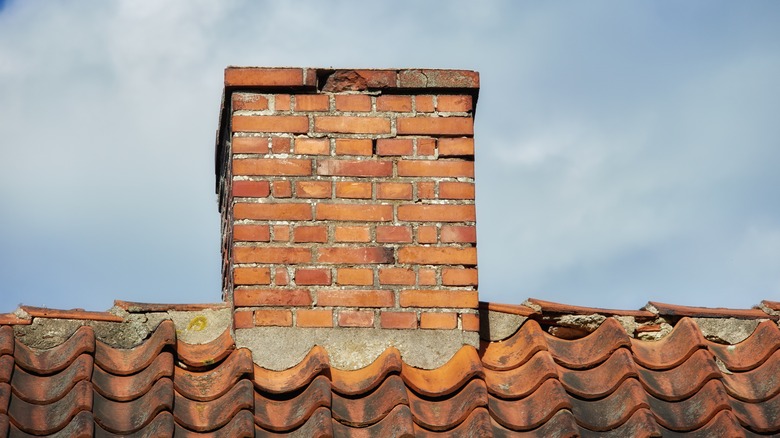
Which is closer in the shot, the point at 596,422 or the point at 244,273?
the point at 596,422

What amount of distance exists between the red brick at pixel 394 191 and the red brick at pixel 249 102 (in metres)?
0.59

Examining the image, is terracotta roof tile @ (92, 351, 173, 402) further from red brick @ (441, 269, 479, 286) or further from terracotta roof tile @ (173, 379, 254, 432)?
red brick @ (441, 269, 479, 286)

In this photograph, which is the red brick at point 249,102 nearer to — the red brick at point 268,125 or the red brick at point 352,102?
the red brick at point 268,125

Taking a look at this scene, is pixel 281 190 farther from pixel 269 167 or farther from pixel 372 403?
pixel 372 403

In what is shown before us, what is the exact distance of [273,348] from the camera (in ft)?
14.3

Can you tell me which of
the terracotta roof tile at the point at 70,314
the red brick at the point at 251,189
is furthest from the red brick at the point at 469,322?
the terracotta roof tile at the point at 70,314

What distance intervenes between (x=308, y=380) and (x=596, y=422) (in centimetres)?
105

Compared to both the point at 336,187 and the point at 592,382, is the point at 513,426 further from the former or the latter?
the point at 336,187

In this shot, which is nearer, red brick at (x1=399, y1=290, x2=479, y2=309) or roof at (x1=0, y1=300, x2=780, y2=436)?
roof at (x1=0, y1=300, x2=780, y2=436)

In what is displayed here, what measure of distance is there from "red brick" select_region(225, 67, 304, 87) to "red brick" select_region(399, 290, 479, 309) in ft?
3.30

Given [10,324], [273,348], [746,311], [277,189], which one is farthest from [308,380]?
[746,311]

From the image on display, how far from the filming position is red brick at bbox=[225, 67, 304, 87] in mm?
4660

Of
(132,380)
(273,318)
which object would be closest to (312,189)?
(273,318)

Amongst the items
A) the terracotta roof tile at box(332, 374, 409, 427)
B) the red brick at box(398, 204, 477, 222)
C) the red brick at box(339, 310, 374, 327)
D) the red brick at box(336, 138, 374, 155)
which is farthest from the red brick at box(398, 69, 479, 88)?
the terracotta roof tile at box(332, 374, 409, 427)
